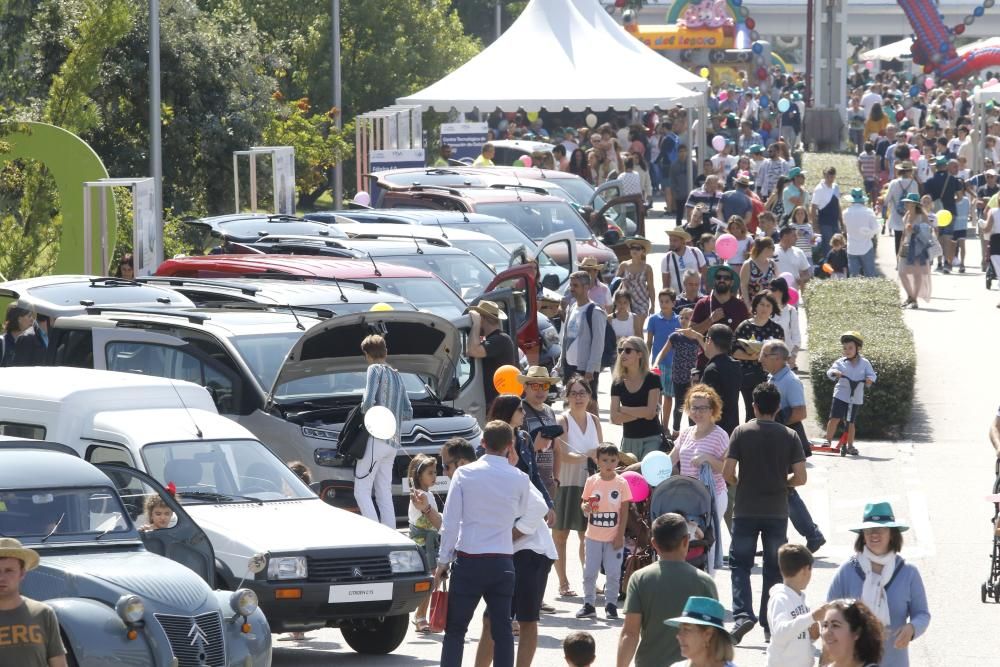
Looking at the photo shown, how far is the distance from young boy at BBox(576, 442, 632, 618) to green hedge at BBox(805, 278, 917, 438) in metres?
7.40

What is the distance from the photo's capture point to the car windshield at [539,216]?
23953 millimetres

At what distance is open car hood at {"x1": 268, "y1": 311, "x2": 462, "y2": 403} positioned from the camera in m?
13.0

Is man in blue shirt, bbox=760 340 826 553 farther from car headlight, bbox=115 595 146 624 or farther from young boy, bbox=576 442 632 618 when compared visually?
car headlight, bbox=115 595 146 624

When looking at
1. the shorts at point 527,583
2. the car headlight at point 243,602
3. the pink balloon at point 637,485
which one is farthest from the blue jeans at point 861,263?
the car headlight at point 243,602

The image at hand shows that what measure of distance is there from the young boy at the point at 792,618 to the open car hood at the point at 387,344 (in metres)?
4.97

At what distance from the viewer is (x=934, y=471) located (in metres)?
17.1

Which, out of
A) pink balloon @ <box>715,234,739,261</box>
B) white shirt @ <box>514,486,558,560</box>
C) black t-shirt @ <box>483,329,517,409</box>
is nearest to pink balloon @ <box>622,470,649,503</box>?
white shirt @ <box>514,486,558,560</box>

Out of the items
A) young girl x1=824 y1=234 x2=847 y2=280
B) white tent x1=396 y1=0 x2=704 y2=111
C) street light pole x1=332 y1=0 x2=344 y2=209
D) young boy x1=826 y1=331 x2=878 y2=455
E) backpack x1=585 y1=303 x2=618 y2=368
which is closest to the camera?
backpack x1=585 y1=303 x2=618 y2=368

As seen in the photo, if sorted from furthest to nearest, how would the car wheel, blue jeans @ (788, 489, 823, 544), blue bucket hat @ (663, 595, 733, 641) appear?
1. blue jeans @ (788, 489, 823, 544)
2. the car wheel
3. blue bucket hat @ (663, 595, 733, 641)

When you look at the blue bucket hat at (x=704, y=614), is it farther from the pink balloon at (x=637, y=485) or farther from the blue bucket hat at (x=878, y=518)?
the pink balloon at (x=637, y=485)

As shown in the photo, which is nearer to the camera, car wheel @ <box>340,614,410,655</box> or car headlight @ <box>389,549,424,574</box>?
car headlight @ <box>389,549,424,574</box>

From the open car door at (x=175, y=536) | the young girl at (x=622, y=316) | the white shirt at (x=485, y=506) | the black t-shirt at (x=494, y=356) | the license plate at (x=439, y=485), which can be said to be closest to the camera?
the white shirt at (x=485, y=506)

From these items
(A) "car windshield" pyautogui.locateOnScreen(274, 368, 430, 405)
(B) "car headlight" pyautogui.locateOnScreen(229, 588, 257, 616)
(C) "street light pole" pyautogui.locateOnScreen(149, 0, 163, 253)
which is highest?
(C) "street light pole" pyautogui.locateOnScreen(149, 0, 163, 253)

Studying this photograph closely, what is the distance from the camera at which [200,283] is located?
1608cm
